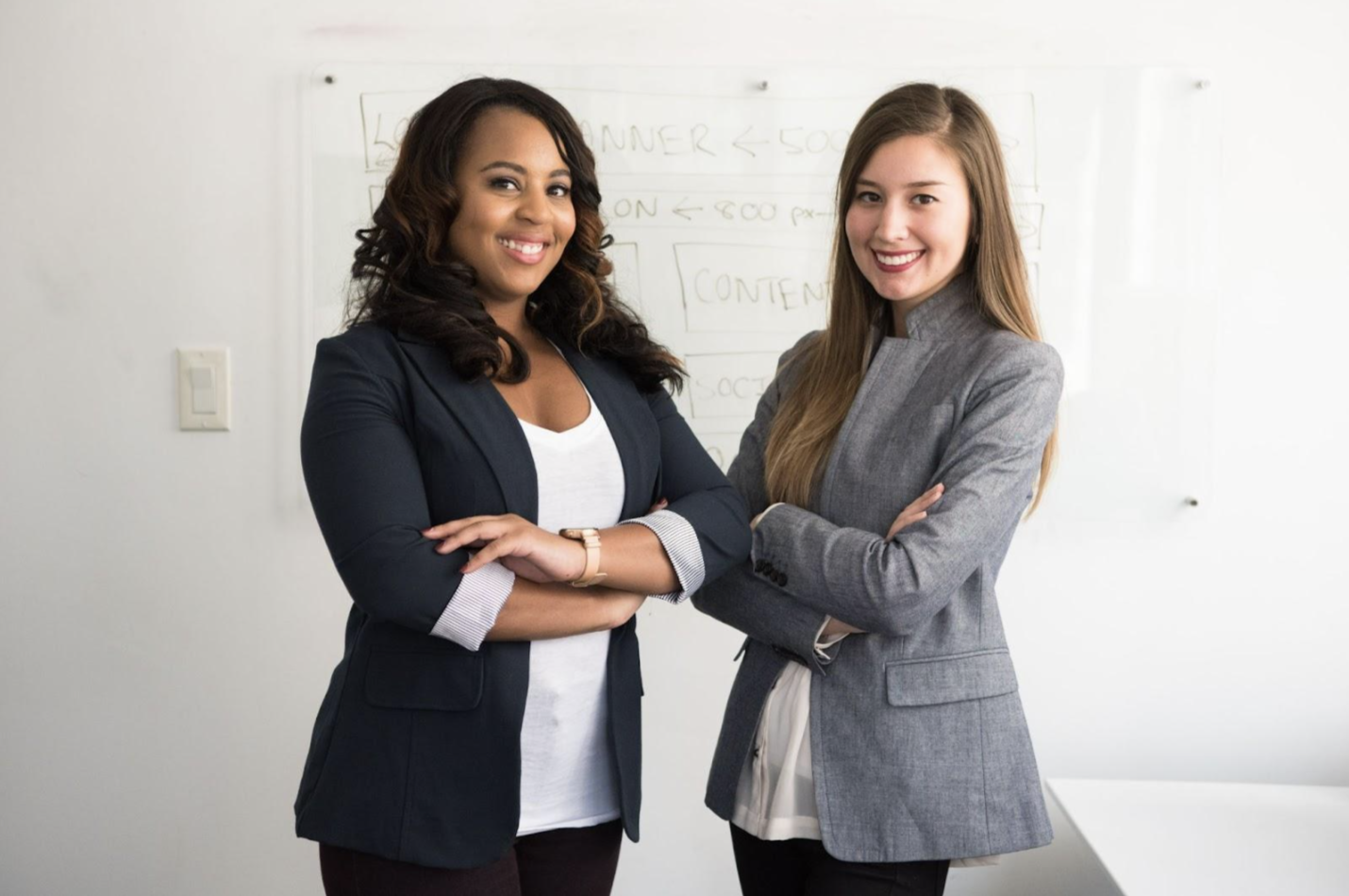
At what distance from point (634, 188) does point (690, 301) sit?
0.29 meters

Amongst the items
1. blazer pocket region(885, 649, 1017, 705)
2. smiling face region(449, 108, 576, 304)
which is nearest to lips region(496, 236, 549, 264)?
smiling face region(449, 108, 576, 304)

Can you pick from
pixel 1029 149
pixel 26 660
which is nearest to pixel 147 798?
pixel 26 660

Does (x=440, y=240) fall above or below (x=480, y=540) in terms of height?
above

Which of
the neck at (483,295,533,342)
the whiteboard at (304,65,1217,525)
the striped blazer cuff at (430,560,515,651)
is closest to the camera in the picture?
the striped blazer cuff at (430,560,515,651)

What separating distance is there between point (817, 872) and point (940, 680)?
29 cm

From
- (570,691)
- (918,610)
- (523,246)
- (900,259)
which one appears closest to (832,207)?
(900,259)

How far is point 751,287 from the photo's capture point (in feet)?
8.86

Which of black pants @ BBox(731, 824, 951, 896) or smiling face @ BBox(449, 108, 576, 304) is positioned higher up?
smiling face @ BBox(449, 108, 576, 304)

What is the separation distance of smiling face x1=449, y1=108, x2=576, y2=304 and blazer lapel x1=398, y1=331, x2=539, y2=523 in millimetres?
137

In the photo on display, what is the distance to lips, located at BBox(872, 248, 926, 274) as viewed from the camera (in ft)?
5.17

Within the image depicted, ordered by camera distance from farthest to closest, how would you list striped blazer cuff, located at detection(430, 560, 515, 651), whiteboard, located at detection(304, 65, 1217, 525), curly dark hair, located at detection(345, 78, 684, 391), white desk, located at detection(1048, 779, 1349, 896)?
whiteboard, located at detection(304, 65, 1217, 525)
white desk, located at detection(1048, 779, 1349, 896)
curly dark hair, located at detection(345, 78, 684, 391)
striped blazer cuff, located at detection(430, 560, 515, 651)

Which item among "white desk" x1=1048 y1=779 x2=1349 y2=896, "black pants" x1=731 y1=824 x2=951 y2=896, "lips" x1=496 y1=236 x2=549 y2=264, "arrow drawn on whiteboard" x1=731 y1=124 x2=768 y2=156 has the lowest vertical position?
"white desk" x1=1048 y1=779 x2=1349 y2=896

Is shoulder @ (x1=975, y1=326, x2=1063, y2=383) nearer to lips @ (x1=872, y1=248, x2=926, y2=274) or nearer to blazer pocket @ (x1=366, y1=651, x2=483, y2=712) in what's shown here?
lips @ (x1=872, y1=248, x2=926, y2=274)

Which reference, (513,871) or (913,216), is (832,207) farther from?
(513,871)
